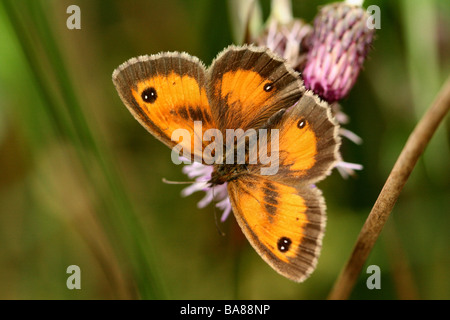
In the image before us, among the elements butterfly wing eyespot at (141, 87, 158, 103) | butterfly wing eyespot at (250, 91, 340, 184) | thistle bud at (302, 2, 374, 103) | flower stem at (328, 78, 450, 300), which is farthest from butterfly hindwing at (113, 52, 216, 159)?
flower stem at (328, 78, 450, 300)

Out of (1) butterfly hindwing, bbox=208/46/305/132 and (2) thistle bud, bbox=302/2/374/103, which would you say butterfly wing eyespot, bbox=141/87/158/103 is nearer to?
(1) butterfly hindwing, bbox=208/46/305/132

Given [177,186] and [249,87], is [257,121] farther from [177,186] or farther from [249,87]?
[177,186]

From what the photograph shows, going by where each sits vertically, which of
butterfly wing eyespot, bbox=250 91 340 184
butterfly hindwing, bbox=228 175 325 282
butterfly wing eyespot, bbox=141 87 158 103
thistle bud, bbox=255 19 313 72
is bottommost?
butterfly hindwing, bbox=228 175 325 282

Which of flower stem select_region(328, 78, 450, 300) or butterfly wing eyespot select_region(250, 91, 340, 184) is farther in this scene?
butterfly wing eyespot select_region(250, 91, 340, 184)

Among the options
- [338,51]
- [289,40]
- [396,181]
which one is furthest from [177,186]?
[396,181]

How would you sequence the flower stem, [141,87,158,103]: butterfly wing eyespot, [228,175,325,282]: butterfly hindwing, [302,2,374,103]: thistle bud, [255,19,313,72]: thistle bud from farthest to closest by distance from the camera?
1. [255,19,313,72]: thistle bud
2. [302,2,374,103]: thistle bud
3. [141,87,158,103]: butterfly wing eyespot
4. [228,175,325,282]: butterfly hindwing
5. the flower stem

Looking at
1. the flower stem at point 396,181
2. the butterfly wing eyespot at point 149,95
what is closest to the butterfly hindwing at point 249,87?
the butterfly wing eyespot at point 149,95
